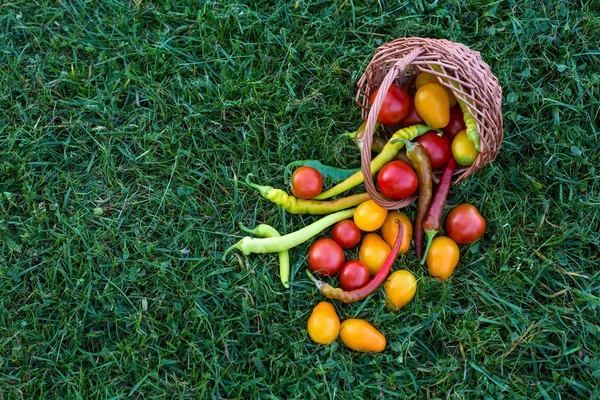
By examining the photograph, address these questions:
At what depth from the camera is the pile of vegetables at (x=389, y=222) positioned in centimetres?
316

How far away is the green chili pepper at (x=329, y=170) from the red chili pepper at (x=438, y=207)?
527 mm

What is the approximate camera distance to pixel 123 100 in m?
3.79

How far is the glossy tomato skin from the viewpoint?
3242mm

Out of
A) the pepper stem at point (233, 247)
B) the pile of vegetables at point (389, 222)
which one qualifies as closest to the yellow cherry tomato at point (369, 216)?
the pile of vegetables at point (389, 222)

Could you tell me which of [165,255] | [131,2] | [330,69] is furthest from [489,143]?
[131,2]

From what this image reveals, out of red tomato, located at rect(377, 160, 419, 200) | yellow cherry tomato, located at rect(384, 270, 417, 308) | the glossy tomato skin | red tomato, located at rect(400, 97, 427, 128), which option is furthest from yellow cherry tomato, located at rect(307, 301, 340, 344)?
red tomato, located at rect(400, 97, 427, 128)

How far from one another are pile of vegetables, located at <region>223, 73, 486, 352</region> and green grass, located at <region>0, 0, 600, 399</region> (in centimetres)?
11

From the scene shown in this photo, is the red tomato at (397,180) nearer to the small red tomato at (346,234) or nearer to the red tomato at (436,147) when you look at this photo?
the red tomato at (436,147)

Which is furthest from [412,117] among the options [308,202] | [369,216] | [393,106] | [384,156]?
[308,202]

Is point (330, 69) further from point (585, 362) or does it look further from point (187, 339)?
point (585, 362)

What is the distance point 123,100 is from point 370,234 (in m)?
1.90

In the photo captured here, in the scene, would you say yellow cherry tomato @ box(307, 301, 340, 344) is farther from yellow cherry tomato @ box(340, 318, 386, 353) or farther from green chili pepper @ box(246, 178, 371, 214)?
green chili pepper @ box(246, 178, 371, 214)

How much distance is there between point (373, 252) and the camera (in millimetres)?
3236

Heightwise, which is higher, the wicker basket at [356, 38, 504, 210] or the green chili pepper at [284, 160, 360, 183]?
the wicker basket at [356, 38, 504, 210]
